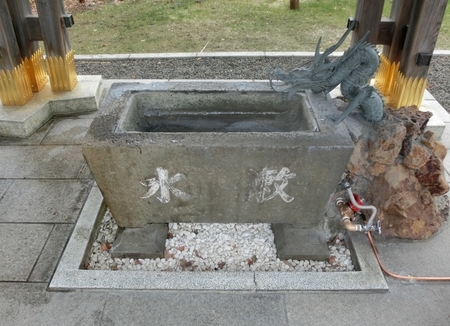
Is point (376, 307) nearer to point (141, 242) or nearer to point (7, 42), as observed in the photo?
point (141, 242)

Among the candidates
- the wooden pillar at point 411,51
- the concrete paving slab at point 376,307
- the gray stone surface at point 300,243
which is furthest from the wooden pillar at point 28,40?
the wooden pillar at point 411,51

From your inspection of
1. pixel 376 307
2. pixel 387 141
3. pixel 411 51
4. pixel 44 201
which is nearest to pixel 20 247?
pixel 44 201

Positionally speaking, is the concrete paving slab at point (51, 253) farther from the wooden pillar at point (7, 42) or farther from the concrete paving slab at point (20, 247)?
the wooden pillar at point (7, 42)

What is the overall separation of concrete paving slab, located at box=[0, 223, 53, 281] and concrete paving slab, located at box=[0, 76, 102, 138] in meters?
1.88

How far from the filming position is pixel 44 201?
4.25 metres

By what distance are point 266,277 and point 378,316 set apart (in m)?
0.93

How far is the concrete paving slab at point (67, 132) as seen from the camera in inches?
211

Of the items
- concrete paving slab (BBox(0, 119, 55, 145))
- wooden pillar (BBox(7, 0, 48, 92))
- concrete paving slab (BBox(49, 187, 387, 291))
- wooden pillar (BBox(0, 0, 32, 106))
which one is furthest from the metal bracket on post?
wooden pillar (BBox(0, 0, 32, 106))

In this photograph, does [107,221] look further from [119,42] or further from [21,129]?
[119,42]

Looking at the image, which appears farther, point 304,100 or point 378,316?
point 304,100

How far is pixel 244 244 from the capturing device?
383 centimetres

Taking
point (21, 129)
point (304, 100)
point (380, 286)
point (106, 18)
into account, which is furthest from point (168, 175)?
point (106, 18)

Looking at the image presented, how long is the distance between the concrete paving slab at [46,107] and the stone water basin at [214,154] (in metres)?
2.18

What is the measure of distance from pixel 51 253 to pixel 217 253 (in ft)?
A: 5.07
